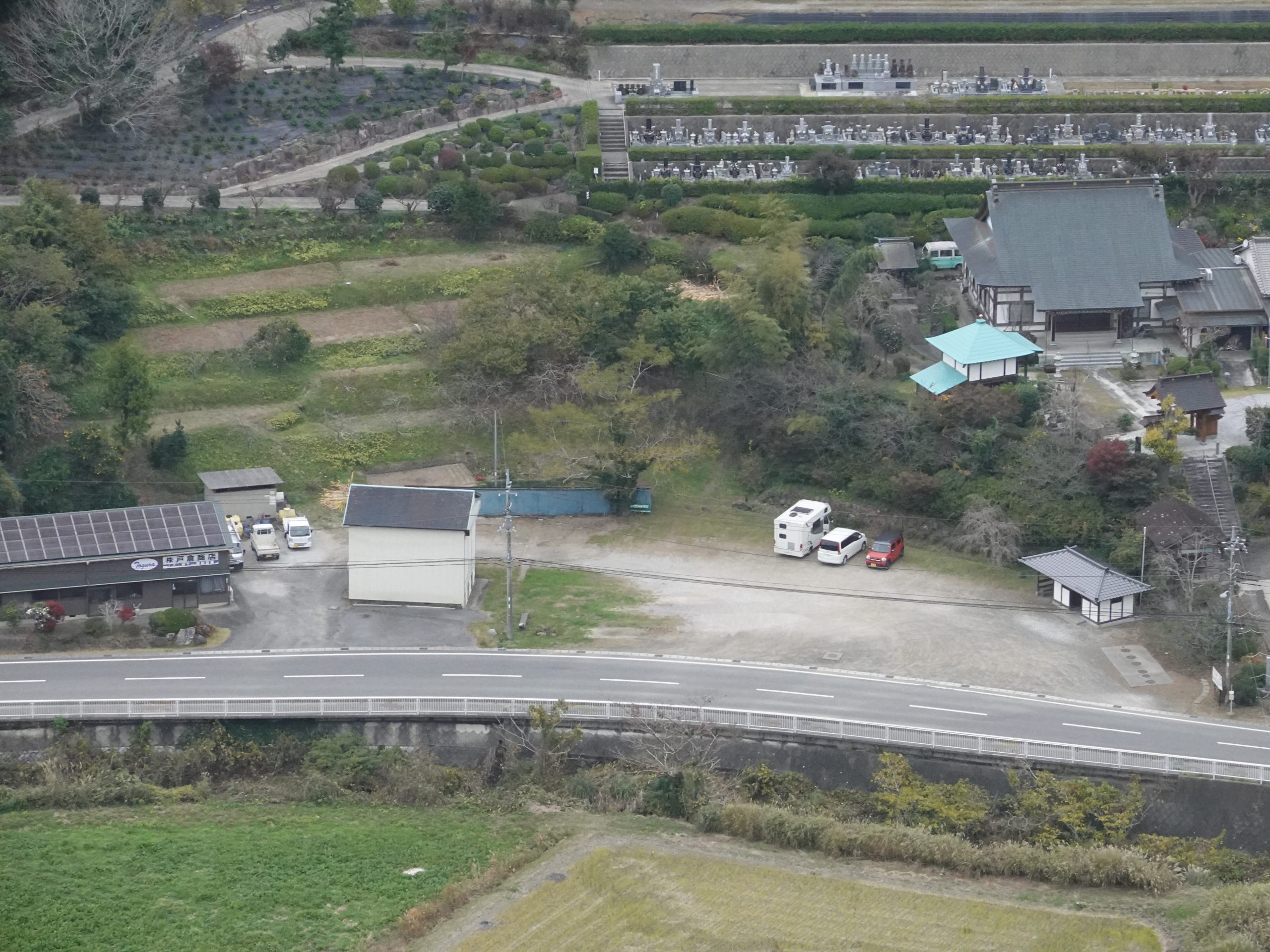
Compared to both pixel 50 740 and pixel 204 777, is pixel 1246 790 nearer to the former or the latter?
pixel 204 777

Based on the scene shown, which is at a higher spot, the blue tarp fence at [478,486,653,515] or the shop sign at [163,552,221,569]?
the blue tarp fence at [478,486,653,515]

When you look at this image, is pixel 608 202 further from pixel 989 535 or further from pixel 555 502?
pixel 989 535

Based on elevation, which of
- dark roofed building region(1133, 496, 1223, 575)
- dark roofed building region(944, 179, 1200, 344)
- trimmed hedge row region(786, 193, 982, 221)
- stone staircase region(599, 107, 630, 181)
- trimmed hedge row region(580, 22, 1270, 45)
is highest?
trimmed hedge row region(580, 22, 1270, 45)

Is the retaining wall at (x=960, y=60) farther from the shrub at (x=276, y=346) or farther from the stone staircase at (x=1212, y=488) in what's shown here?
the stone staircase at (x=1212, y=488)

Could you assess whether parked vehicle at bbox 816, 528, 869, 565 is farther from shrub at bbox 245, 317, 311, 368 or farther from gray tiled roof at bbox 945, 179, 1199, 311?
shrub at bbox 245, 317, 311, 368

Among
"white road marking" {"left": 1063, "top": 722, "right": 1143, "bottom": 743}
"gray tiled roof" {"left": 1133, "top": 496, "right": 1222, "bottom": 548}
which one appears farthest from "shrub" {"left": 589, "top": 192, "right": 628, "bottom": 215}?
"white road marking" {"left": 1063, "top": 722, "right": 1143, "bottom": 743}

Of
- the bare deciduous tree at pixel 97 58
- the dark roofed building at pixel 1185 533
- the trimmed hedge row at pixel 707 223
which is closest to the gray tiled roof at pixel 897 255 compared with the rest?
the trimmed hedge row at pixel 707 223

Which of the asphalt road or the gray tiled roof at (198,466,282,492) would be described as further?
the gray tiled roof at (198,466,282,492)
